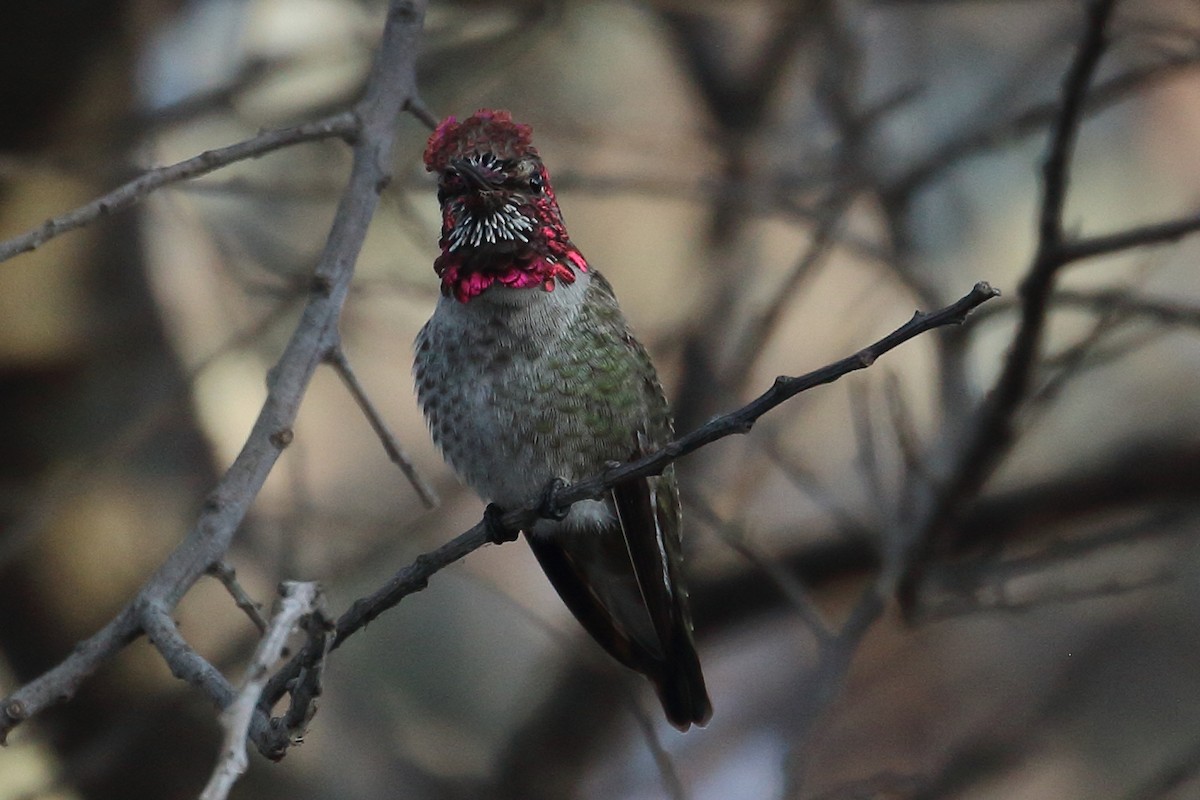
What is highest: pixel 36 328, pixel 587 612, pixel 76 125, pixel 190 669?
pixel 76 125

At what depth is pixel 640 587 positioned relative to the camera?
2996mm

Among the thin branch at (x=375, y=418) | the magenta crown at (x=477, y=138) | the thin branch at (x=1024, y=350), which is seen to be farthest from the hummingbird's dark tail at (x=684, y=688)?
the magenta crown at (x=477, y=138)

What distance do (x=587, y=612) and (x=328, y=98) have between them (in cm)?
296

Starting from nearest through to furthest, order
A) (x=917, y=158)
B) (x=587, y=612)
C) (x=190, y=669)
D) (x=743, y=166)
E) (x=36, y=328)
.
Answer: (x=190, y=669) → (x=587, y=612) → (x=36, y=328) → (x=743, y=166) → (x=917, y=158)

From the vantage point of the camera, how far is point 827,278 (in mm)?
7410

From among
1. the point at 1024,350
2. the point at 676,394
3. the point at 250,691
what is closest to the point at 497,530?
the point at 250,691

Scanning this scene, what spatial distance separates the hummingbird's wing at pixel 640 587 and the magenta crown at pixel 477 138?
2.54ft

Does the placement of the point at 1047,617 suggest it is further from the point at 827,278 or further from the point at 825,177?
the point at 825,177

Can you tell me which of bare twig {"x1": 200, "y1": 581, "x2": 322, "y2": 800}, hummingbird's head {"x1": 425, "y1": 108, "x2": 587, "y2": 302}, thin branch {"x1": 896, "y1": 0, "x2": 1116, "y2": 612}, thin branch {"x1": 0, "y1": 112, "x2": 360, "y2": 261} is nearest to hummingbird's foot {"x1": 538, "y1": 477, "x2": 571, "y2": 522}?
hummingbird's head {"x1": 425, "y1": 108, "x2": 587, "y2": 302}

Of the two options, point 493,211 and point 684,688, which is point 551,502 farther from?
point 684,688

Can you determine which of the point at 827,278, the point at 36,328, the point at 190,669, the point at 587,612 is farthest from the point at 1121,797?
the point at 190,669

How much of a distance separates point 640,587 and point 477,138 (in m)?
1.07

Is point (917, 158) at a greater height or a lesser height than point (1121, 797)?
greater

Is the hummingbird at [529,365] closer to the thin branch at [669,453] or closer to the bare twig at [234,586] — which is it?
the thin branch at [669,453]
